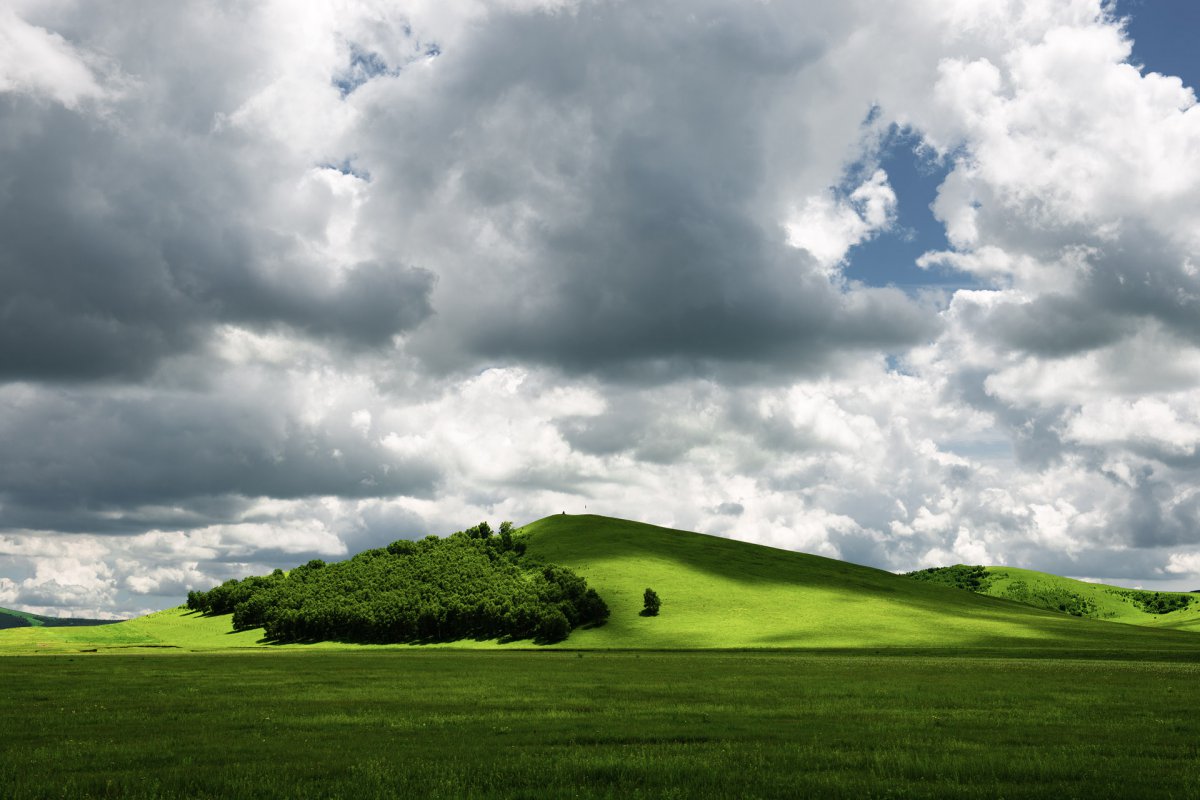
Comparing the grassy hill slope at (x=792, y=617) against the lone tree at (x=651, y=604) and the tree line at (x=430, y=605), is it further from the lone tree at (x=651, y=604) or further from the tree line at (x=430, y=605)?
the tree line at (x=430, y=605)

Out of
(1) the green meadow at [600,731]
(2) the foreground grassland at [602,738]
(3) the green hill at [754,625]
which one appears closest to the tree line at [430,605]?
(3) the green hill at [754,625]

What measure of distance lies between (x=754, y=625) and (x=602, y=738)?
119574 mm

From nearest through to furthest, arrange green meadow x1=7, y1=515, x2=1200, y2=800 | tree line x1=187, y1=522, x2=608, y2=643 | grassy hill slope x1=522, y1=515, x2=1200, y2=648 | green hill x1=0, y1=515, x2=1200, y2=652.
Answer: green meadow x1=7, y1=515, x2=1200, y2=800 → green hill x1=0, y1=515, x2=1200, y2=652 → grassy hill slope x1=522, y1=515, x2=1200, y2=648 → tree line x1=187, y1=522, x2=608, y2=643

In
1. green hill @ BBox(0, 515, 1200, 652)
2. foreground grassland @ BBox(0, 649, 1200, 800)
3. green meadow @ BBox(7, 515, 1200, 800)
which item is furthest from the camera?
green hill @ BBox(0, 515, 1200, 652)

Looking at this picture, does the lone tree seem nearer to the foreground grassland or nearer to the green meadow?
the green meadow

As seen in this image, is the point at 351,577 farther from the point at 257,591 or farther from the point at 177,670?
the point at 177,670

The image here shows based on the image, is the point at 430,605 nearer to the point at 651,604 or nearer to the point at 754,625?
the point at 651,604

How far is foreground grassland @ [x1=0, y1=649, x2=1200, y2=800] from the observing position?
20656 millimetres

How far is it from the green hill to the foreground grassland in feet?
259

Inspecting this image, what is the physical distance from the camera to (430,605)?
159m

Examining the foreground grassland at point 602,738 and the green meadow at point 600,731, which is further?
the green meadow at point 600,731

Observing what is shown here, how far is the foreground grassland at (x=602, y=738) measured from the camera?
20.7 metres

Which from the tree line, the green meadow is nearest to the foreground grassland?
the green meadow

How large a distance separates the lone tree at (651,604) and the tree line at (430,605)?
24.3ft
